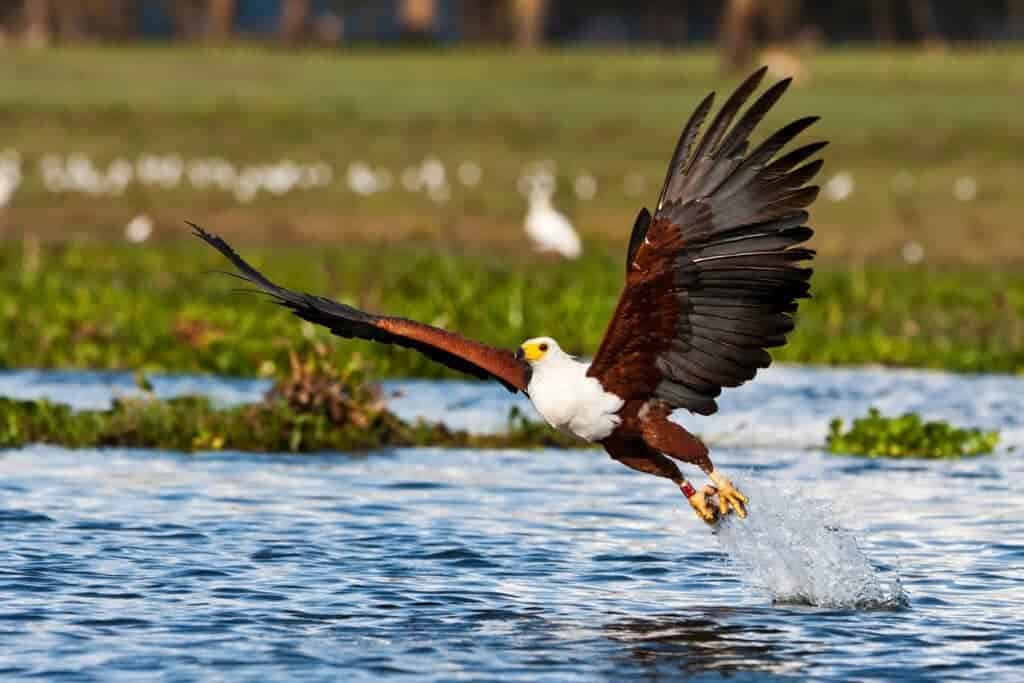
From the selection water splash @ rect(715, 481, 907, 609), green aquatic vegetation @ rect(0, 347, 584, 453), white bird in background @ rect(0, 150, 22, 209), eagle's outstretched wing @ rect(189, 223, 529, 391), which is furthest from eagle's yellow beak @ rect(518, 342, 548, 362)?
white bird in background @ rect(0, 150, 22, 209)

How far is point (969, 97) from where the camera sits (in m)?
45.9

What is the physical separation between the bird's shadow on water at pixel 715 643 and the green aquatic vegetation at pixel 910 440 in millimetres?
4990

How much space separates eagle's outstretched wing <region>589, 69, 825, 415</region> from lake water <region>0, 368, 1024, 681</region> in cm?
107

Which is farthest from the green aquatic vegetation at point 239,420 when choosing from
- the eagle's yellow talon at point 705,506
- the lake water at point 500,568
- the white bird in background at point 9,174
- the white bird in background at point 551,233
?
the white bird in background at point 9,174

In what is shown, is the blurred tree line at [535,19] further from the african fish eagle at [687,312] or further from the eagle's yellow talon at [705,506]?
the eagle's yellow talon at [705,506]

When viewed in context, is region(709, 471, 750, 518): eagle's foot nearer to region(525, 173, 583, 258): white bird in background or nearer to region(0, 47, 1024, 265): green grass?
region(525, 173, 583, 258): white bird in background

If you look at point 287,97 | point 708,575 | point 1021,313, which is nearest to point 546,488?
point 708,575

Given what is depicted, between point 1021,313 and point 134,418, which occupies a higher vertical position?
point 1021,313

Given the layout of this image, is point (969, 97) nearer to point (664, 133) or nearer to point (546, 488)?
point (664, 133)

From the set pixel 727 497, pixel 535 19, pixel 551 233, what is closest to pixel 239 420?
pixel 727 497

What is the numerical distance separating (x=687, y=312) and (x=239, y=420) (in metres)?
5.72

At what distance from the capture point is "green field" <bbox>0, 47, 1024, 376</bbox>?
68.8 feet

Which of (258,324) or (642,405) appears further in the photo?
(258,324)

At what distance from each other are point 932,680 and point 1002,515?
14.0ft
